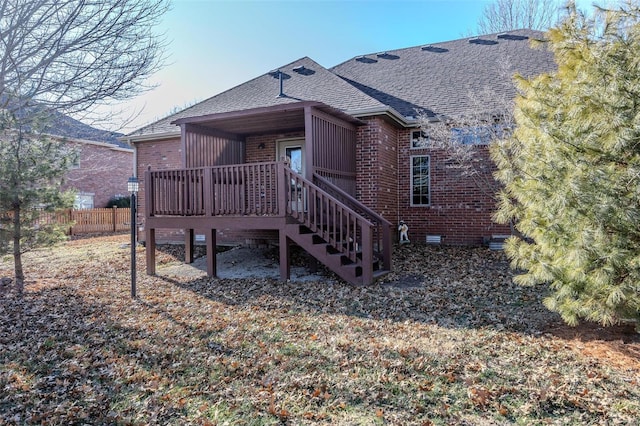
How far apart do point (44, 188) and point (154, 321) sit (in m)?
3.85

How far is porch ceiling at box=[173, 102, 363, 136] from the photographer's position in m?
8.15

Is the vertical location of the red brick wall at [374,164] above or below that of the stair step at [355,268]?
above

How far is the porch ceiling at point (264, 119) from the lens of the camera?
26.7ft

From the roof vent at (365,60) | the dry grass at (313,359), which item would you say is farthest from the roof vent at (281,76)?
the dry grass at (313,359)

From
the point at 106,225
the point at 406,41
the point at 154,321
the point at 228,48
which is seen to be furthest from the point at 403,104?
the point at 106,225

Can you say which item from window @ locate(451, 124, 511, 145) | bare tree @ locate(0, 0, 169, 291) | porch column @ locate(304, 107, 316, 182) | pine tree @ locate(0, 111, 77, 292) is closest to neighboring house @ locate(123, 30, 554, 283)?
porch column @ locate(304, 107, 316, 182)

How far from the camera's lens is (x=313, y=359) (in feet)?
13.2

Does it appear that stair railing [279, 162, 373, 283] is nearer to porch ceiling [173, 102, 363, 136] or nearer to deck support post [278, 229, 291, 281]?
deck support post [278, 229, 291, 281]

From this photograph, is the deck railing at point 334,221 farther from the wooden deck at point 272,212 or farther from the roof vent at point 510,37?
the roof vent at point 510,37

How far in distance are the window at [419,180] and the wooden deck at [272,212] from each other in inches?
109

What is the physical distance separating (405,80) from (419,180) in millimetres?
3308

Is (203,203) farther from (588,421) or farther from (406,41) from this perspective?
(406,41)

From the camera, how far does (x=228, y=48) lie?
1091cm

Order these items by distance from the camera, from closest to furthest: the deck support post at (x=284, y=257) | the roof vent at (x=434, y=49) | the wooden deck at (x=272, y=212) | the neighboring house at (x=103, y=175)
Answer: the wooden deck at (x=272, y=212) → the deck support post at (x=284, y=257) → the roof vent at (x=434, y=49) → the neighboring house at (x=103, y=175)
